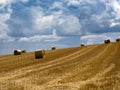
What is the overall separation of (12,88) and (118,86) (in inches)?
213

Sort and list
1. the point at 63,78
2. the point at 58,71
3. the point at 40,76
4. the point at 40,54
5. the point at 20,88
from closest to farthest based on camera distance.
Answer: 1. the point at 20,88
2. the point at 63,78
3. the point at 40,76
4. the point at 58,71
5. the point at 40,54

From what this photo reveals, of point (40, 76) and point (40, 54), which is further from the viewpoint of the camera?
point (40, 54)

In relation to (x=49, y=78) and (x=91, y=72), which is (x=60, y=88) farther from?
(x=91, y=72)

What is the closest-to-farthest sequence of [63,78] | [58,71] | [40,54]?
1. [63,78]
2. [58,71]
3. [40,54]

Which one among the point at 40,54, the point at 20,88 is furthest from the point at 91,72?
the point at 40,54

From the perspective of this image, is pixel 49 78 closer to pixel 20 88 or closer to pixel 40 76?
pixel 40 76

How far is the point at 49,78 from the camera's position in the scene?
25375 millimetres

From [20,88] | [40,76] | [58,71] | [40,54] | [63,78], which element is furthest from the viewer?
[40,54]

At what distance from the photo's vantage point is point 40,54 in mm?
48656

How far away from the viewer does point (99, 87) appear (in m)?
19.3

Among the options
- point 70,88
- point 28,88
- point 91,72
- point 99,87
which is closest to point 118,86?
point 99,87

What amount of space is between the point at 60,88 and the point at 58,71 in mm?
10159

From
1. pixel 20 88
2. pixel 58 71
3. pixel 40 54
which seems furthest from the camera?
pixel 40 54

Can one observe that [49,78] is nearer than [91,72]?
Yes
